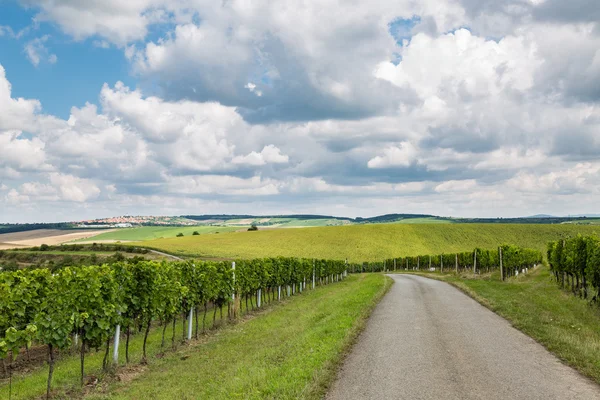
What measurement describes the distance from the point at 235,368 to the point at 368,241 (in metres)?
104

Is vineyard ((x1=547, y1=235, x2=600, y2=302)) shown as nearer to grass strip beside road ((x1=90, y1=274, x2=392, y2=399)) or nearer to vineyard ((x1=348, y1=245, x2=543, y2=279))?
vineyard ((x1=348, y1=245, x2=543, y2=279))

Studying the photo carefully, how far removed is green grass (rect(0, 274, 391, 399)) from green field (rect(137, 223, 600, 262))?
69791mm

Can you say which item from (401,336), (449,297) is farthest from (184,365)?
(449,297)

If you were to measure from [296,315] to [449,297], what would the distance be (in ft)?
29.2

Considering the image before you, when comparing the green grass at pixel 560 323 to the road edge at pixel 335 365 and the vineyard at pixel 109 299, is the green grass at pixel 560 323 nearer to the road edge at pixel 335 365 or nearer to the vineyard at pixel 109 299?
the vineyard at pixel 109 299

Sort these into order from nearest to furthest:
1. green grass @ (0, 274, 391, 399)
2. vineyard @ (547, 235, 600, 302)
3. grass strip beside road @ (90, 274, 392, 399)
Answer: grass strip beside road @ (90, 274, 392, 399) → green grass @ (0, 274, 391, 399) → vineyard @ (547, 235, 600, 302)

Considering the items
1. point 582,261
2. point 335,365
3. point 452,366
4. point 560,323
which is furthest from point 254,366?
point 582,261

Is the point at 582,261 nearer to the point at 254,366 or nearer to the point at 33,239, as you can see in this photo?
the point at 254,366

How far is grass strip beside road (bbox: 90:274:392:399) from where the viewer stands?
9.58 metres

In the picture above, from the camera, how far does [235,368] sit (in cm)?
1217

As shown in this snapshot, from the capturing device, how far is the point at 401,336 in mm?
14156

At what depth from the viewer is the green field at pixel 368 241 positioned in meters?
99.4

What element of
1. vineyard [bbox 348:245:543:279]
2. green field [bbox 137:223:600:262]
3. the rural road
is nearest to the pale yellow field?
green field [bbox 137:223:600:262]

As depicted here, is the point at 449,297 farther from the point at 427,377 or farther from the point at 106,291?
the point at 106,291
